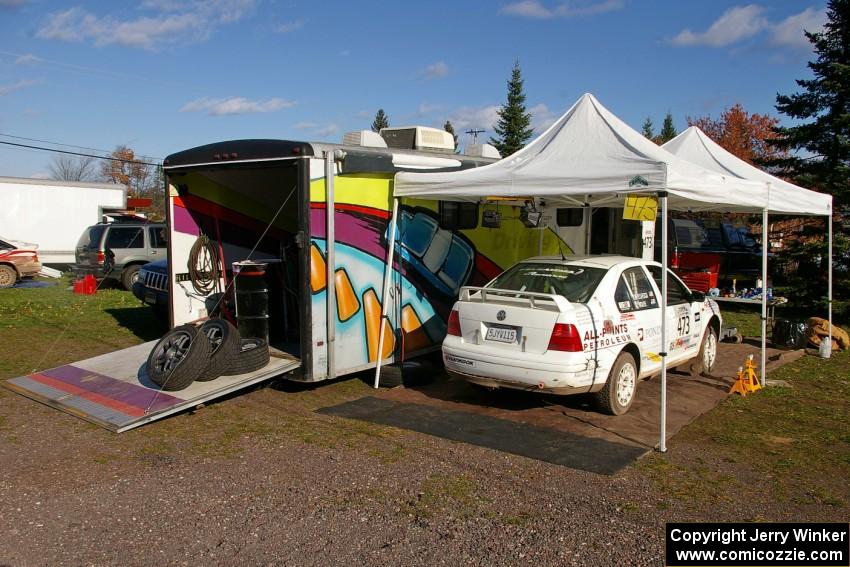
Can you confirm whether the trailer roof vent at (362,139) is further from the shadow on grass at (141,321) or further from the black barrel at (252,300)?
the shadow on grass at (141,321)

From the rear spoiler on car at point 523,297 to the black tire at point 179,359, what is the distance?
2691 millimetres

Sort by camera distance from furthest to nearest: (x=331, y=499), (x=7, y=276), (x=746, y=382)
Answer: (x=7, y=276)
(x=746, y=382)
(x=331, y=499)

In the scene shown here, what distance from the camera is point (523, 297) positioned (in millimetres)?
7281

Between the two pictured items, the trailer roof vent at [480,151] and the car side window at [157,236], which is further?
the car side window at [157,236]

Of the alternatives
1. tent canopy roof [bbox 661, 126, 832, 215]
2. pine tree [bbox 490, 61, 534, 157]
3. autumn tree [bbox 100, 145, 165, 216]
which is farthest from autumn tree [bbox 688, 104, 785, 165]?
autumn tree [bbox 100, 145, 165, 216]

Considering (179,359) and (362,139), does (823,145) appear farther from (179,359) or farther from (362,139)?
(179,359)

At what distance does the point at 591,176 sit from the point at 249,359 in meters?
3.97

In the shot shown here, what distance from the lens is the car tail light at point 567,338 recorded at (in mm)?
6566

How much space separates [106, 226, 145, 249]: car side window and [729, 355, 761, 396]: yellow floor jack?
14.4 meters

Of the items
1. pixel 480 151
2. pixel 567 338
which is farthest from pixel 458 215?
pixel 567 338

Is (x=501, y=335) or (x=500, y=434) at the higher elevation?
(x=501, y=335)

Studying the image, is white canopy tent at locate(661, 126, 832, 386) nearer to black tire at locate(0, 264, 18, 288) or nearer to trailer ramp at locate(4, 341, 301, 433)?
trailer ramp at locate(4, 341, 301, 433)

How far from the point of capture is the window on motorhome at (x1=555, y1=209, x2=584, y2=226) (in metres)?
11.3

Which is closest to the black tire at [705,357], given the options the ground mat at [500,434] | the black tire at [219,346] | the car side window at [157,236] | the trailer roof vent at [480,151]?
the ground mat at [500,434]
